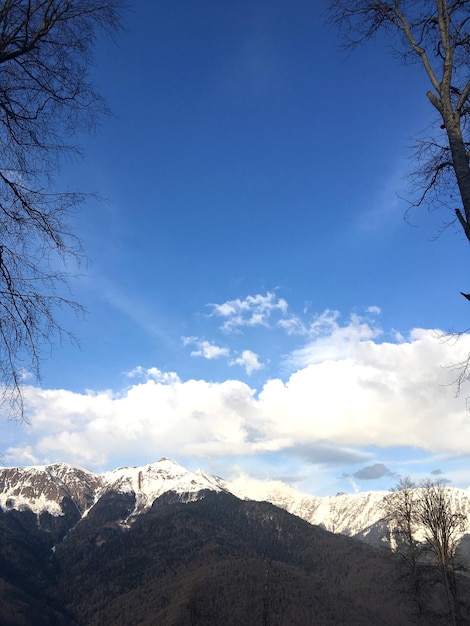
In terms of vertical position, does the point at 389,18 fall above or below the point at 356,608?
above

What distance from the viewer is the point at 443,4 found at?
8.00 meters

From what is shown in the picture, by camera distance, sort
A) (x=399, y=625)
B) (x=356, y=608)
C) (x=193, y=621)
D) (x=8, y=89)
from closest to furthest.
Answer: (x=8, y=89) < (x=193, y=621) < (x=399, y=625) < (x=356, y=608)

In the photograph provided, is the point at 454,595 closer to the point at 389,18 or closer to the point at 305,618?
the point at 389,18

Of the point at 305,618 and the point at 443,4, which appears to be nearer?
the point at 443,4

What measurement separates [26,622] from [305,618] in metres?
116

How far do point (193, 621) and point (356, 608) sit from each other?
17623 centimetres

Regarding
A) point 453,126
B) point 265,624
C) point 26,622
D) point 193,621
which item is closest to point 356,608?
point 26,622

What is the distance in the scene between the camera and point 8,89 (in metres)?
5.95

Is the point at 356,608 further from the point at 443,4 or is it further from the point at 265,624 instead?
the point at 443,4

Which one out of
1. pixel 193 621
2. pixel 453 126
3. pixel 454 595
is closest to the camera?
pixel 453 126

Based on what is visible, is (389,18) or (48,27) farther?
(389,18)

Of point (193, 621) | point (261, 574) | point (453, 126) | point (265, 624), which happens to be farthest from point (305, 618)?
point (453, 126)

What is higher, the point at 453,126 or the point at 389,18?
the point at 389,18

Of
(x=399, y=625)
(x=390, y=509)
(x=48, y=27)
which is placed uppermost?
(x=48, y=27)
